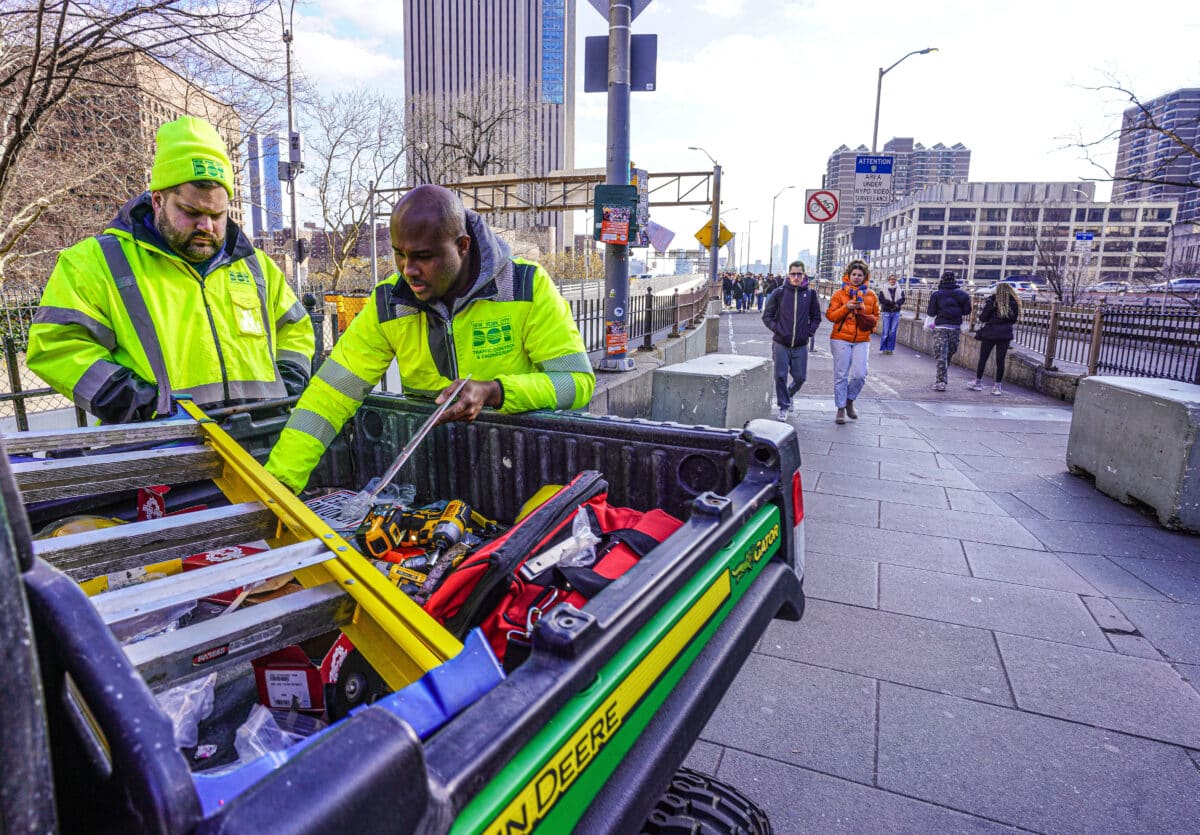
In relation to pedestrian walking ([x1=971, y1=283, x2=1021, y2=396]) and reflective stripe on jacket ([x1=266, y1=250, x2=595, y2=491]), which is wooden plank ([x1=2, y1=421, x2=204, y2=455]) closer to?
reflective stripe on jacket ([x1=266, y1=250, x2=595, y2=491])

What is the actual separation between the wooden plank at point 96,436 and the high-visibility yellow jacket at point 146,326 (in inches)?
25.7

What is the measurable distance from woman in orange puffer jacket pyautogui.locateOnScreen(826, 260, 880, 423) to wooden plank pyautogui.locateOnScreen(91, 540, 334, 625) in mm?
7974

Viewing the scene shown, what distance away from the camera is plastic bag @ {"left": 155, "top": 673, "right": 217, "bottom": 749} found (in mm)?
1583

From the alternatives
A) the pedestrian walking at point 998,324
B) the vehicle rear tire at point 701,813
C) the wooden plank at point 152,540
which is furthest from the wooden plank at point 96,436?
the pedestrian walking at point 998,324

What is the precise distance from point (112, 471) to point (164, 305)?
4.21 feet

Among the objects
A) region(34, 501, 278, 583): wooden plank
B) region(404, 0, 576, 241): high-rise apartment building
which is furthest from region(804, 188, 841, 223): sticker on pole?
region(404, 0, 576, 241): high-rise apartment building

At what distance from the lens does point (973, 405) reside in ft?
34.1

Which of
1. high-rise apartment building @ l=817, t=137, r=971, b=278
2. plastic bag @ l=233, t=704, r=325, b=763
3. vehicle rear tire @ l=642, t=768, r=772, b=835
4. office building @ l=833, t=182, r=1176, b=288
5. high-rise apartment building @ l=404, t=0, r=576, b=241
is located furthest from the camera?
high-rise apartment building @ l=817, t=137, r=971, b=278

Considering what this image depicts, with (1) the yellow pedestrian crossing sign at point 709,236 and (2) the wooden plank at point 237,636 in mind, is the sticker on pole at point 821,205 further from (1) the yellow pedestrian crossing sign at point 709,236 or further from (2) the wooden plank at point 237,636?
(2) the wooden plank at point 237,636

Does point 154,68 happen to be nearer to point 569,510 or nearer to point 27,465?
point 27,465

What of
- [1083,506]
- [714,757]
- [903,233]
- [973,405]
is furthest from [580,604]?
[903,233]

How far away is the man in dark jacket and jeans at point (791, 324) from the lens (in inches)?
348

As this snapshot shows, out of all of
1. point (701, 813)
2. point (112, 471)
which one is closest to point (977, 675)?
point (701, 813)

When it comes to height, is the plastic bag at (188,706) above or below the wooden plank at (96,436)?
below
